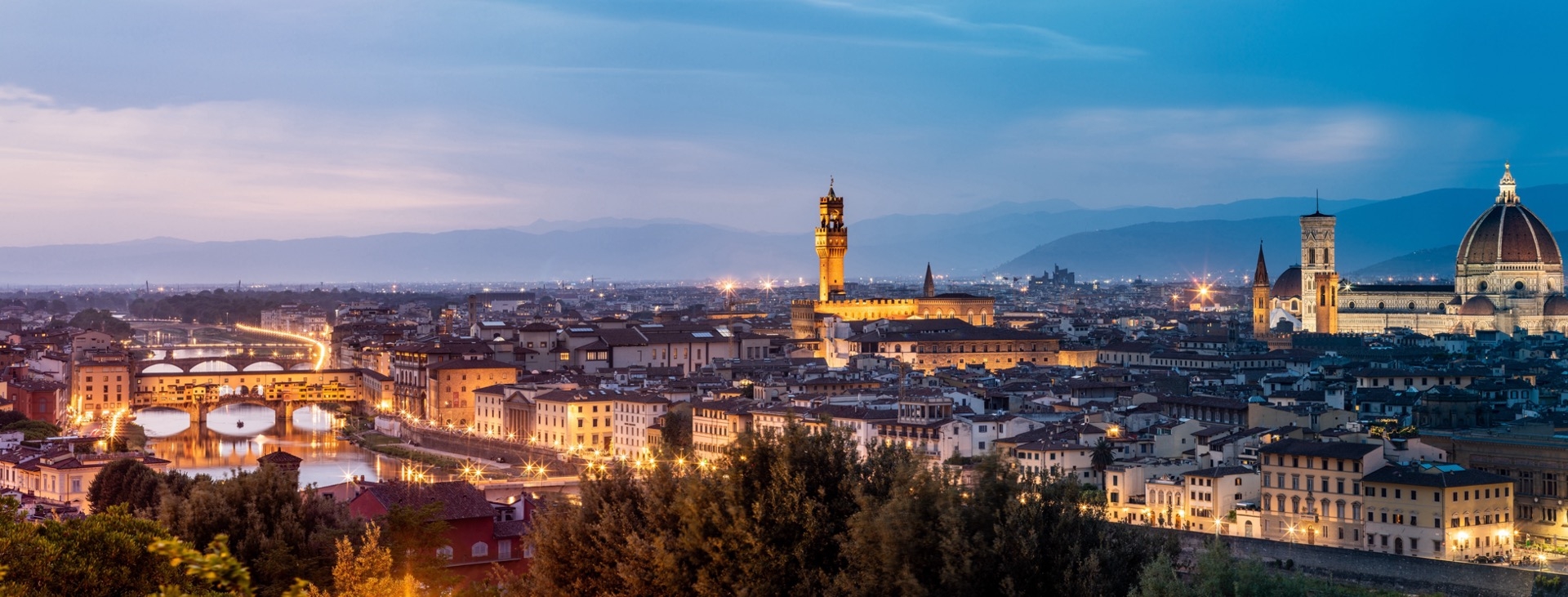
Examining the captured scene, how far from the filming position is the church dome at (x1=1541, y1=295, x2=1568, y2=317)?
64625mm

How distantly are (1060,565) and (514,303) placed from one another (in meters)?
119

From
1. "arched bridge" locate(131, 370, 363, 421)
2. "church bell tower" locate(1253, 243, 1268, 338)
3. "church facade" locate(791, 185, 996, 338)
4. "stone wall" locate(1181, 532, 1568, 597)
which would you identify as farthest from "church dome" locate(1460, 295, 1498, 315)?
"stone wall" locate(1181, 532, 1568, 597)

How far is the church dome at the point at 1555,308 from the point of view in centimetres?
6462

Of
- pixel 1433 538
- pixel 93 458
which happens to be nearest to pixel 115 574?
pixel 1433 538

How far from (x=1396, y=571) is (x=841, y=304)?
1669 inches

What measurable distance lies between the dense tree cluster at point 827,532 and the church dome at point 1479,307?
177ft

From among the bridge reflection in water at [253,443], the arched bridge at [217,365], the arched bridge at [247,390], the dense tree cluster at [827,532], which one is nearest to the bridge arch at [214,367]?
the arched bridge at [217,365]

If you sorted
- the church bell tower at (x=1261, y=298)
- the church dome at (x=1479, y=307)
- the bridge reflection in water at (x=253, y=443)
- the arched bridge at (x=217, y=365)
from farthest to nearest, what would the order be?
the church dome at (x=1479, y=307) → the church bell tower at (x=1261, y=298) → the arched bridge at (x=217, y=365) → the bridge reflection in water at (x=253, y=443)

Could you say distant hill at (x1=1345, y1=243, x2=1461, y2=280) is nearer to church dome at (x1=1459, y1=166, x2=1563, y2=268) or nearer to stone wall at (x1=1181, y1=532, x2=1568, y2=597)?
church dome at (x1=1459, y1=166, x2=1563, y2=268)

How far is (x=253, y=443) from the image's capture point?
43531mm

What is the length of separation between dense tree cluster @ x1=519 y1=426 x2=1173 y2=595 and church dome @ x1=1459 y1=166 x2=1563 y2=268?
185 feet

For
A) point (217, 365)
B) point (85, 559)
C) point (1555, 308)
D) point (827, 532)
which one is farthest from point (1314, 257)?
point (85, 559)

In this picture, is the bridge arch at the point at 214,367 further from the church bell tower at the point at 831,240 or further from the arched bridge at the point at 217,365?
the church bell tower at the point at 831,240

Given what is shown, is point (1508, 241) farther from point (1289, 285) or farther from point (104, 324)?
point (104, 324)
